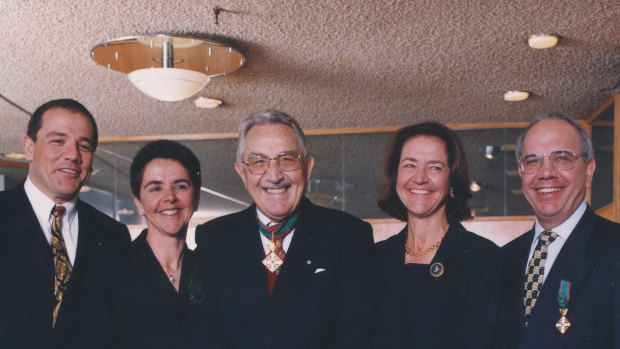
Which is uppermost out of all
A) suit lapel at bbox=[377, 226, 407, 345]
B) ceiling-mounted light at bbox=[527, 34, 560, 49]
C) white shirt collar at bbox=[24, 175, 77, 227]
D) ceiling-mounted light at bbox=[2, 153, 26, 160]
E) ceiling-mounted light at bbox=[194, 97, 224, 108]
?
ceiling-mounted light at bbox=[2, 153, 26, 160]

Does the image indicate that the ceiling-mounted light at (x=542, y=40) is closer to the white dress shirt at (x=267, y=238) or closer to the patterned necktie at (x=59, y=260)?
the white dress shirt at (x=267, y=238)

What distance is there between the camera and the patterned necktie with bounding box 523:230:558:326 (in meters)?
2.38

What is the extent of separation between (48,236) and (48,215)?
0.08 metres

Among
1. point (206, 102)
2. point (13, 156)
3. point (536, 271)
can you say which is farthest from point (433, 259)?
point (13, 156)

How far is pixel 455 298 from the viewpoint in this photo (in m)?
2.29

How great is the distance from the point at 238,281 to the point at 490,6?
10.4 feet

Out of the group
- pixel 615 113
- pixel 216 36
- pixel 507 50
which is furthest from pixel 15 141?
pixel 615 113

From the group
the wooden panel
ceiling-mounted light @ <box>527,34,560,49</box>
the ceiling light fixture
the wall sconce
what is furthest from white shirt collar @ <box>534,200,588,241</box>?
the wall sconce

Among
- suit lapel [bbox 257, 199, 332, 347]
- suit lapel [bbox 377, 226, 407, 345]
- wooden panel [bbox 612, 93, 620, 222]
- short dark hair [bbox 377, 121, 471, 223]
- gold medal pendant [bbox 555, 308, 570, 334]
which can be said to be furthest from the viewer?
wooden panel [bbox 612, 93, 620, 222]

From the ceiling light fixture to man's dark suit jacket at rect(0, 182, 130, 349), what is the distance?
9.23 feet

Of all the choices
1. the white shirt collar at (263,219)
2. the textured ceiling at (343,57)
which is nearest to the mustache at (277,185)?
the white shirt collar at (263,219)

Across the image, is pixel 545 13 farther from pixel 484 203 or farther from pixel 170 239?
pixel 484 203

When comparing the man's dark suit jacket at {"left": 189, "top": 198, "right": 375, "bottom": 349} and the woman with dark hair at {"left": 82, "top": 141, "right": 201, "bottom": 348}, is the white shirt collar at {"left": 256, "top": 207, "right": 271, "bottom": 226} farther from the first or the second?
the woman with dark hair at {"left": 82, "top": 141, "right": 201, "bottom": 348}

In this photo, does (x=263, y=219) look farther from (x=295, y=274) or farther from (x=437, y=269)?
(x=437, y=269)
